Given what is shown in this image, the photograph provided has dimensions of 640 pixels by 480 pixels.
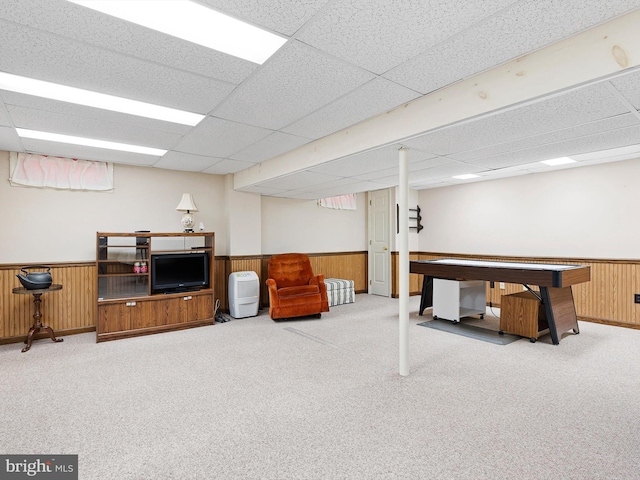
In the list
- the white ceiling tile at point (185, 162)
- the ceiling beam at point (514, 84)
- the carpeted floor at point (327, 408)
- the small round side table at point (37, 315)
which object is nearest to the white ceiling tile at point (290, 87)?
the ceiling beam at point (514, 84)

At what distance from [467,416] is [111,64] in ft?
11.2

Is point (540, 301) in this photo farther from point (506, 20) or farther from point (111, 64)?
point (111, 64)

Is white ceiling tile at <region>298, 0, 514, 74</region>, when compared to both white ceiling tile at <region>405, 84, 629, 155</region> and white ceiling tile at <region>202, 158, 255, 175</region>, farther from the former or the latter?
white ceiling tile at <region>202, 158, 255, 175</region>

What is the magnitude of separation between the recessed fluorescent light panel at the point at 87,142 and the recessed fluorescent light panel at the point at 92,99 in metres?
1.13

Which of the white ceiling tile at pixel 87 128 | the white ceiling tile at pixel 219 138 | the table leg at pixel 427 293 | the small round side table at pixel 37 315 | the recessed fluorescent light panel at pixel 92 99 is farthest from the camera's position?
the table leg at pixel 427 293

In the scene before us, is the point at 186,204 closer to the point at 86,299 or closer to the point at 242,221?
the point at 242,221

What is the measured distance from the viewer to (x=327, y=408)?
99.7 inches

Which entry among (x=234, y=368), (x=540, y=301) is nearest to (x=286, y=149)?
(x=234, y=368)

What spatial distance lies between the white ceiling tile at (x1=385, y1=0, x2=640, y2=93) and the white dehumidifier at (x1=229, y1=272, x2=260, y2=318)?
13.1ft

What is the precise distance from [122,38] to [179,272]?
360 cm

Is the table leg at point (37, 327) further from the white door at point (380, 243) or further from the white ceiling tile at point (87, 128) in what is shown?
the white door at point (380, 243)

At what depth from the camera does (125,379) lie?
10.1 ft

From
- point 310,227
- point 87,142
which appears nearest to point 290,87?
point 87,142

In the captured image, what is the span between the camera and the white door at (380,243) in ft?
24.3
